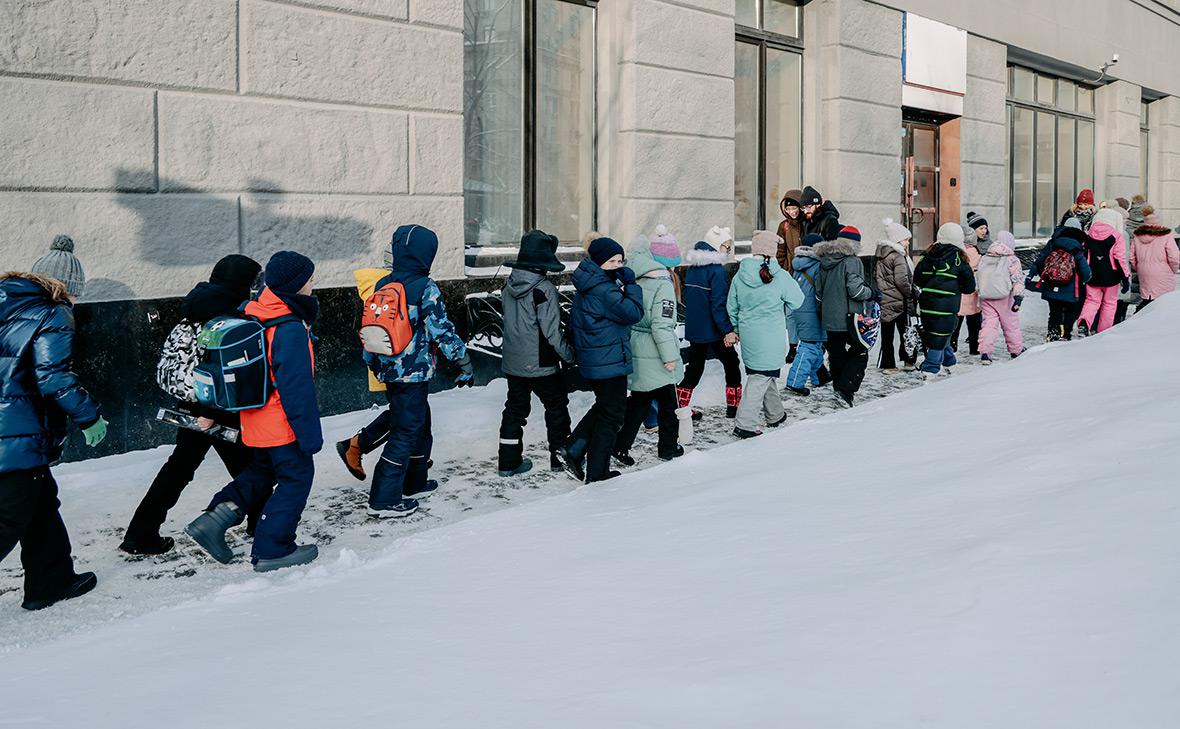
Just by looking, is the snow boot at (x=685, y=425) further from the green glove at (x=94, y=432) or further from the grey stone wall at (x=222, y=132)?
the green glove at (x=94, y=432)

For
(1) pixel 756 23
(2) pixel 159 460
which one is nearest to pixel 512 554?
(2) pixel 159 460

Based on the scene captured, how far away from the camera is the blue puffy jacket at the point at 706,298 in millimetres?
8602

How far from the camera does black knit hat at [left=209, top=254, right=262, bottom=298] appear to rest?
18.3ft

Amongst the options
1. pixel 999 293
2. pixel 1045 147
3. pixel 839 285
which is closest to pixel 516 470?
pixel 839 285

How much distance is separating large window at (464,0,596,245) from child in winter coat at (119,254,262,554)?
4.96 m

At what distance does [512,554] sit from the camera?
4.73 metres

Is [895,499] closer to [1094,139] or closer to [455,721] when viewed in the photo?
[455,721]

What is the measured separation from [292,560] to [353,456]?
177 cm

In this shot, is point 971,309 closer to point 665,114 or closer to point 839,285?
point 839,285

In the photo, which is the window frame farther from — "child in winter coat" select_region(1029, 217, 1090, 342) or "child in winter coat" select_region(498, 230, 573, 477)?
"child in winter coat" select_region(498, 230, 573, 477)

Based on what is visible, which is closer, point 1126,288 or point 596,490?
point 596,490

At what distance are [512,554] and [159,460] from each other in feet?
12.0

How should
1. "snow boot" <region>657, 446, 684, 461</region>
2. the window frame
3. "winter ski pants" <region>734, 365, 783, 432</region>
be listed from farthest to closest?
the window frame, "winter ski pants" <region>734, 365, 783, 432</region>, "snow boot" <region>657, 446, 684, 461</region>

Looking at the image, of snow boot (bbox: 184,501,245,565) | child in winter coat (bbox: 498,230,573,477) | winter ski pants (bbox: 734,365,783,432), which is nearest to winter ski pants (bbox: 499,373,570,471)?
child in winter coat (bbox: 498,230,573,477)
